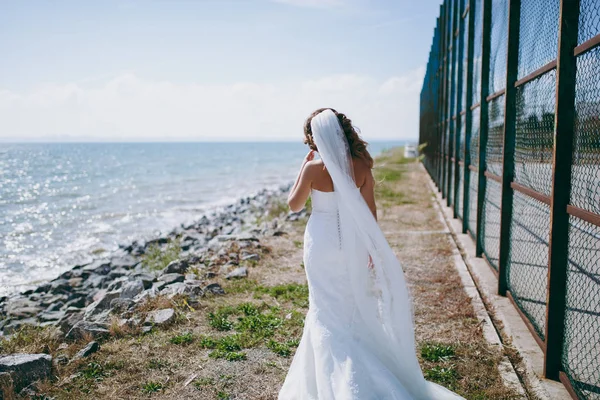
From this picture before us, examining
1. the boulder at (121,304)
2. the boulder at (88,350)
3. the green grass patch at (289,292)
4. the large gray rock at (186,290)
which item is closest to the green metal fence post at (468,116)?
the green grass patch at (289,292)

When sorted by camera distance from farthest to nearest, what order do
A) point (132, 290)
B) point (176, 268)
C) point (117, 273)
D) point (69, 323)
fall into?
1. point (117, 273)
2. point (176, 268)
3. point (132, 290)
4. point (69, 323)

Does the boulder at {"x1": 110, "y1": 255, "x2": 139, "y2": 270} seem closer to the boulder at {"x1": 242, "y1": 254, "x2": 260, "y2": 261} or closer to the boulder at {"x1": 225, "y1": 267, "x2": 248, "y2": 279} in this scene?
the boulder at {"x1": 242, "y1": 254, "x2": 260, "y2": 261}

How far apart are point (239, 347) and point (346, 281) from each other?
1.56m

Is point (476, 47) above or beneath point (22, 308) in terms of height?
above

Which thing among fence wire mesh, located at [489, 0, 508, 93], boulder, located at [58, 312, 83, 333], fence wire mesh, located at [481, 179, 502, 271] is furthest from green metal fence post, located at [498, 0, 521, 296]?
boulder, located at [58, 312, 83, 333]

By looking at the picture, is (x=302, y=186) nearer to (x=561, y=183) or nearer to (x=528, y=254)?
(x=561, y=183)

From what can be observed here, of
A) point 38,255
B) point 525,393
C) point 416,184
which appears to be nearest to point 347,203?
point 525,393

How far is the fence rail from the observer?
3.29 m

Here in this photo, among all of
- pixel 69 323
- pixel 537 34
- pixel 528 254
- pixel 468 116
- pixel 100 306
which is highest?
pixel 537 34

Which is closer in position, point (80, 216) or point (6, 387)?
point (6, 387)

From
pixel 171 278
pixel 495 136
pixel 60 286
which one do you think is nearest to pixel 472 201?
pixel 495 136

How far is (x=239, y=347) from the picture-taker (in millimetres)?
4605

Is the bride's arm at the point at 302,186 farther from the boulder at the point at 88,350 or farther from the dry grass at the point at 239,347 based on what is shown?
the boulder at the point at 88,350

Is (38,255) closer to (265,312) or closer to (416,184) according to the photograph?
(265,312)
